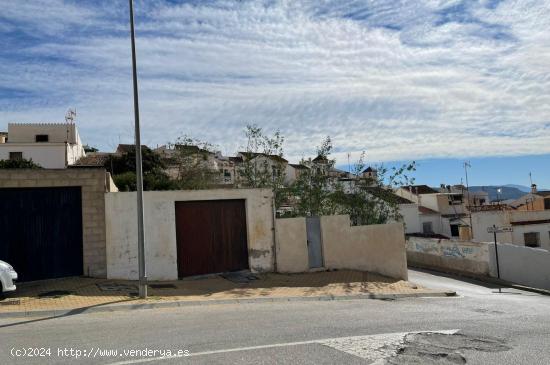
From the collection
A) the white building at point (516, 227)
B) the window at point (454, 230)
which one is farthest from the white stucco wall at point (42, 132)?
the white building at point (516, 227)

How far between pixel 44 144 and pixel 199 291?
1694 inches

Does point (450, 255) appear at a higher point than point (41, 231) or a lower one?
lower

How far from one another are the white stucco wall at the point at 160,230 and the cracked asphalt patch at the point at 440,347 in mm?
9133

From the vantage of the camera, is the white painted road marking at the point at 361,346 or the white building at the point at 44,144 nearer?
the white painted road marking at the point at 361,346

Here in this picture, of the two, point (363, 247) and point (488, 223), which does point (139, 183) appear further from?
point (488, 223)

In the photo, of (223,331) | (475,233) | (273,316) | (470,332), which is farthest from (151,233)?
(475,233)

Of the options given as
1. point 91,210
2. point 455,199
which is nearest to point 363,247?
point 91,210

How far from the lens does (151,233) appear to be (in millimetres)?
15680

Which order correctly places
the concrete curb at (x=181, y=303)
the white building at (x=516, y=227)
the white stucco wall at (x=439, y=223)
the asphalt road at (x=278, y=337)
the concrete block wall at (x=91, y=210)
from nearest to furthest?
the asphalt road at (x=278, y=337)
the concrete curb at (x=181, y=303)
the concrete block wall at (x=91, y=210)
the white building at (x=516, y=227)
the white stucco wall at (x=439, y=223)

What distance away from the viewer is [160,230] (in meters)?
15.8

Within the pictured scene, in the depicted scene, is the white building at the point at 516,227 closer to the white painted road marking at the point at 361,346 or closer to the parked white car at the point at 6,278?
the white painted road marking at the point at 361,346

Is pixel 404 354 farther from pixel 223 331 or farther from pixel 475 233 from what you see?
pixel 475 233

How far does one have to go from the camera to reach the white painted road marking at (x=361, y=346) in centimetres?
710

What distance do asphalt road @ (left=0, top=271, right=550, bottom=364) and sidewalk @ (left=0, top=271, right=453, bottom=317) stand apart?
89 centimetres
